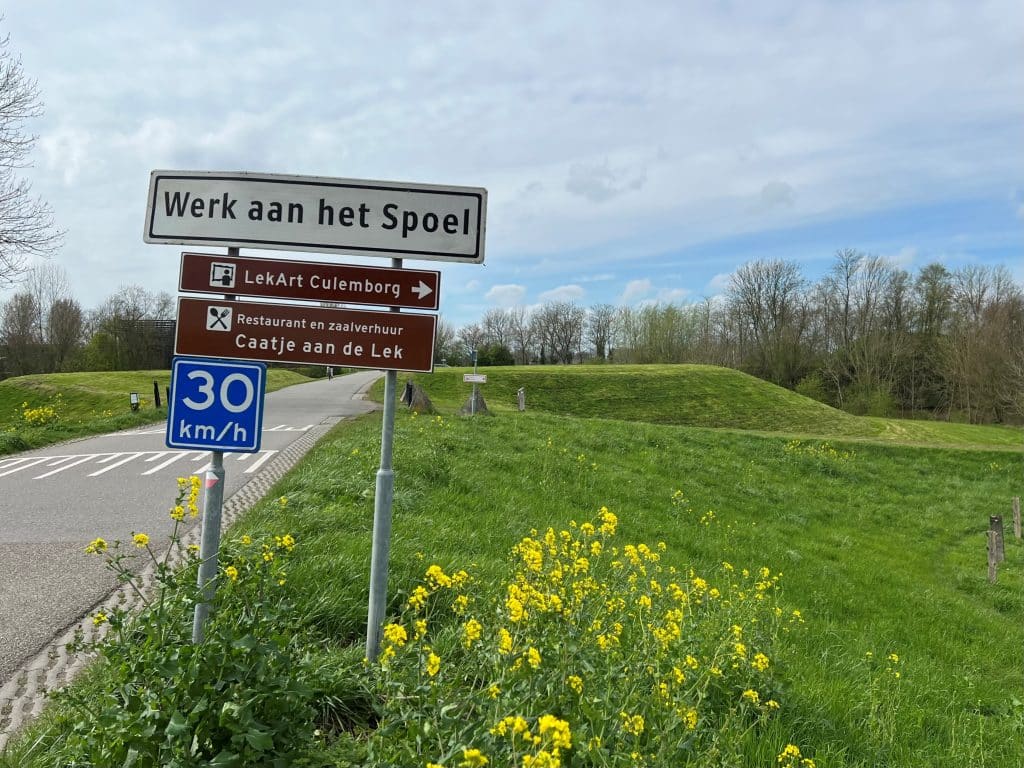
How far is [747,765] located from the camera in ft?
8.68

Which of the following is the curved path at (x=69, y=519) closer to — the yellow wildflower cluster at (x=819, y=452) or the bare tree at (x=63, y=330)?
the yellow wildflower cluster at (x=819, y=452)

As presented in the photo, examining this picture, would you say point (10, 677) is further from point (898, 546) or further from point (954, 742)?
point (898, 546)

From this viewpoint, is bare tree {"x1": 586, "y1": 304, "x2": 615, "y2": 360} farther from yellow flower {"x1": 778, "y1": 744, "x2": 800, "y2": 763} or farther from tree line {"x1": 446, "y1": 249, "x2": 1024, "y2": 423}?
yellow flower {"x1": 778, "y1": 744, "x2": 800, "y2": 763}

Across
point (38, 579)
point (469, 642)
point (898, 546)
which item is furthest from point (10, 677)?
point (898, 546)

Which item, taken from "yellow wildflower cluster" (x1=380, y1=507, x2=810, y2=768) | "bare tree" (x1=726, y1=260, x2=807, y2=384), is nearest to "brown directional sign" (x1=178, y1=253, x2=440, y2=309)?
"yellow wildflower cluster" (x1=380, y1=507, x2=810, y2=768)

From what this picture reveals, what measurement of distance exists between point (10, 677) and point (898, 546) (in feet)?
43.8

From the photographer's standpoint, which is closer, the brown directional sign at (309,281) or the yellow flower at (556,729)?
the yellow flower at (556,729)

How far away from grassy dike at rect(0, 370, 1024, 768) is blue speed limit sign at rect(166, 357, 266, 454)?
45.7 inches

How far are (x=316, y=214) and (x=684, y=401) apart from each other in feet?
128

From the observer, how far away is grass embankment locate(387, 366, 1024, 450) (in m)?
34.3

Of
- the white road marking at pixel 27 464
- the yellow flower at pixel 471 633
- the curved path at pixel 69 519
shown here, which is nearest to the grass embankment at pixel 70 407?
the curved path at pixel 69 519

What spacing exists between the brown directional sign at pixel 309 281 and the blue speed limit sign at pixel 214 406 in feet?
1.32

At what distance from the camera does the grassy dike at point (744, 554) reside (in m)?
3.24

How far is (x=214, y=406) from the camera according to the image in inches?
111
